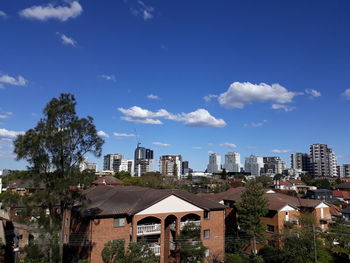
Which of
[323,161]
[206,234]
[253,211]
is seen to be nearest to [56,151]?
[206,234]

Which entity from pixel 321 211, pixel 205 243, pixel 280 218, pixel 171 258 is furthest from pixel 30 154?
pixel 321 211

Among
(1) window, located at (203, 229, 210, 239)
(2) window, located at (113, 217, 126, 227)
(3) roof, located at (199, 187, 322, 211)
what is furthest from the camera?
(3) roof, located at (199, 187, 322, 211)

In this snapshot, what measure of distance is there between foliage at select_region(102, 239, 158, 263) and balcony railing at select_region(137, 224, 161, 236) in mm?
4477

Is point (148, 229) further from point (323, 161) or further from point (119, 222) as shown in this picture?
point (323, 161)

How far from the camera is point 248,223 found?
33406 mm

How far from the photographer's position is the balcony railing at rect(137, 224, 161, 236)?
27.2m

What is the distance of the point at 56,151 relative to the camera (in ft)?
64.3

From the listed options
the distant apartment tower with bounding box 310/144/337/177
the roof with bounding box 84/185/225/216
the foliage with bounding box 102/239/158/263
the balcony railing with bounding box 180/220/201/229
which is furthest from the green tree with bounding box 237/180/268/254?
the distant apartment tower with bounding box 310/144/337/177

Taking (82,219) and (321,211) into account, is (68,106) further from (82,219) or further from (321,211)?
(321,211)

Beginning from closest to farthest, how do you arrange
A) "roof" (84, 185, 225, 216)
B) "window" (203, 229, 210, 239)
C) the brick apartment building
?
the brick apartment building
"roof" (84, 185, 225, 216)
"window" (203, 229, 210, 239)

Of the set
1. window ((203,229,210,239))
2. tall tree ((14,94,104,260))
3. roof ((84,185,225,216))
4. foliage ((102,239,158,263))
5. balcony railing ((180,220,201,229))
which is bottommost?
window ((203,229,210,239))

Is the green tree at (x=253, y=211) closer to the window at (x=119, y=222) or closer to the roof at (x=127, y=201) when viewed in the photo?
the roof at (x=127, y=201)

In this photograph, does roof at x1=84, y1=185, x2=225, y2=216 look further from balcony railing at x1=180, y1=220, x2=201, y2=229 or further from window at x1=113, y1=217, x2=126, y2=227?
balcony railing at x1=180, y1=220, x2=201, y2=229

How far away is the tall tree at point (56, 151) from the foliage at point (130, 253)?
180 inches
